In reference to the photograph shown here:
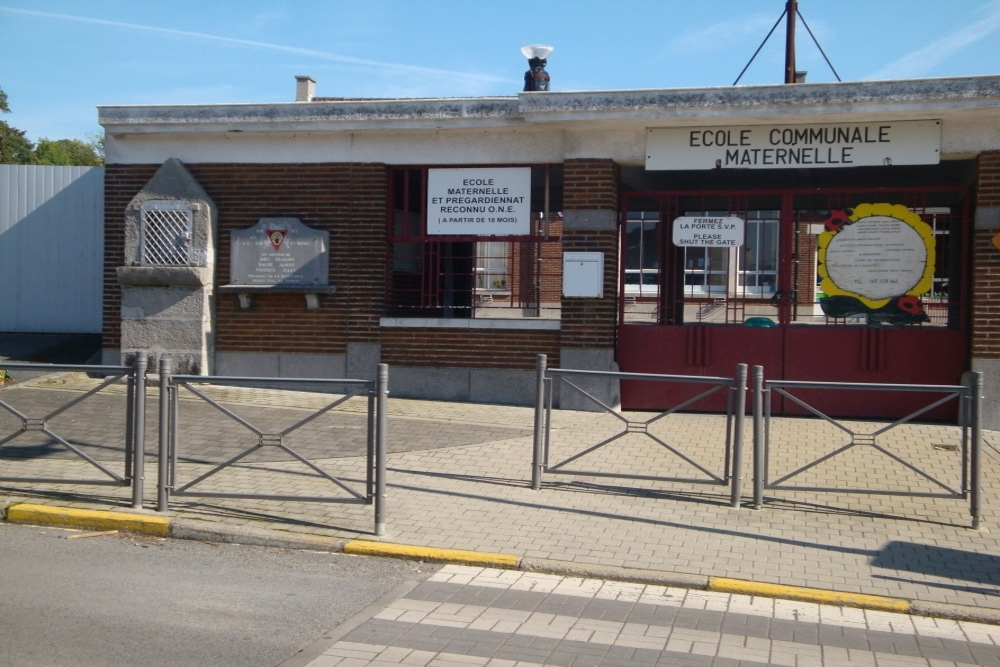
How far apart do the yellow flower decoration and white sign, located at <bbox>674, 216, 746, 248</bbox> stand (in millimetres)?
1054

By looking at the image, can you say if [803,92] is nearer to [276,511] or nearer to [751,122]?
[751,122]

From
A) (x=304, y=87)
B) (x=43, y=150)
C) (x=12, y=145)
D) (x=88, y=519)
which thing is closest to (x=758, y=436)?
(x=88, y=519)

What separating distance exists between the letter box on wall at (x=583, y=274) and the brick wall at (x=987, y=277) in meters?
4.45

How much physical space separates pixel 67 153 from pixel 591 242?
6530cm

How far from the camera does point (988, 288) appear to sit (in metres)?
11.6

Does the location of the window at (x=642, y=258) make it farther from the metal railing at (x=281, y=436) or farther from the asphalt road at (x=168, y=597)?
the asphalt road at (x=168, y=597)

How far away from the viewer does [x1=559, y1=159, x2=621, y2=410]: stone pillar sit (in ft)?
41.6

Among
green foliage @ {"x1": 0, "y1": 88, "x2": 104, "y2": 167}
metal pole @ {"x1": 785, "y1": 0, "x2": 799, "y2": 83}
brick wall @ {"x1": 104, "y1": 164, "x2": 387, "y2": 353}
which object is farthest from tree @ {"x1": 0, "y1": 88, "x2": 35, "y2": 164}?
metal pole @ {"x1": 785, "y1": 0, "x2": 799, "y2": 83}

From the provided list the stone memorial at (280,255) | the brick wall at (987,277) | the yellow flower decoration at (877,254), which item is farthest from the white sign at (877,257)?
the stone memorial at (280,255)

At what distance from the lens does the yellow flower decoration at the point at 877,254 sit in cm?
1211

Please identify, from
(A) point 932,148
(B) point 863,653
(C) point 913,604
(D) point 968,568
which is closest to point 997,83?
(A) point 932,148

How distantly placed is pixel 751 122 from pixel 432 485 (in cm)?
633

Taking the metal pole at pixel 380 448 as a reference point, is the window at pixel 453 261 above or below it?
above

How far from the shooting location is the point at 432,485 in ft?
29.2
